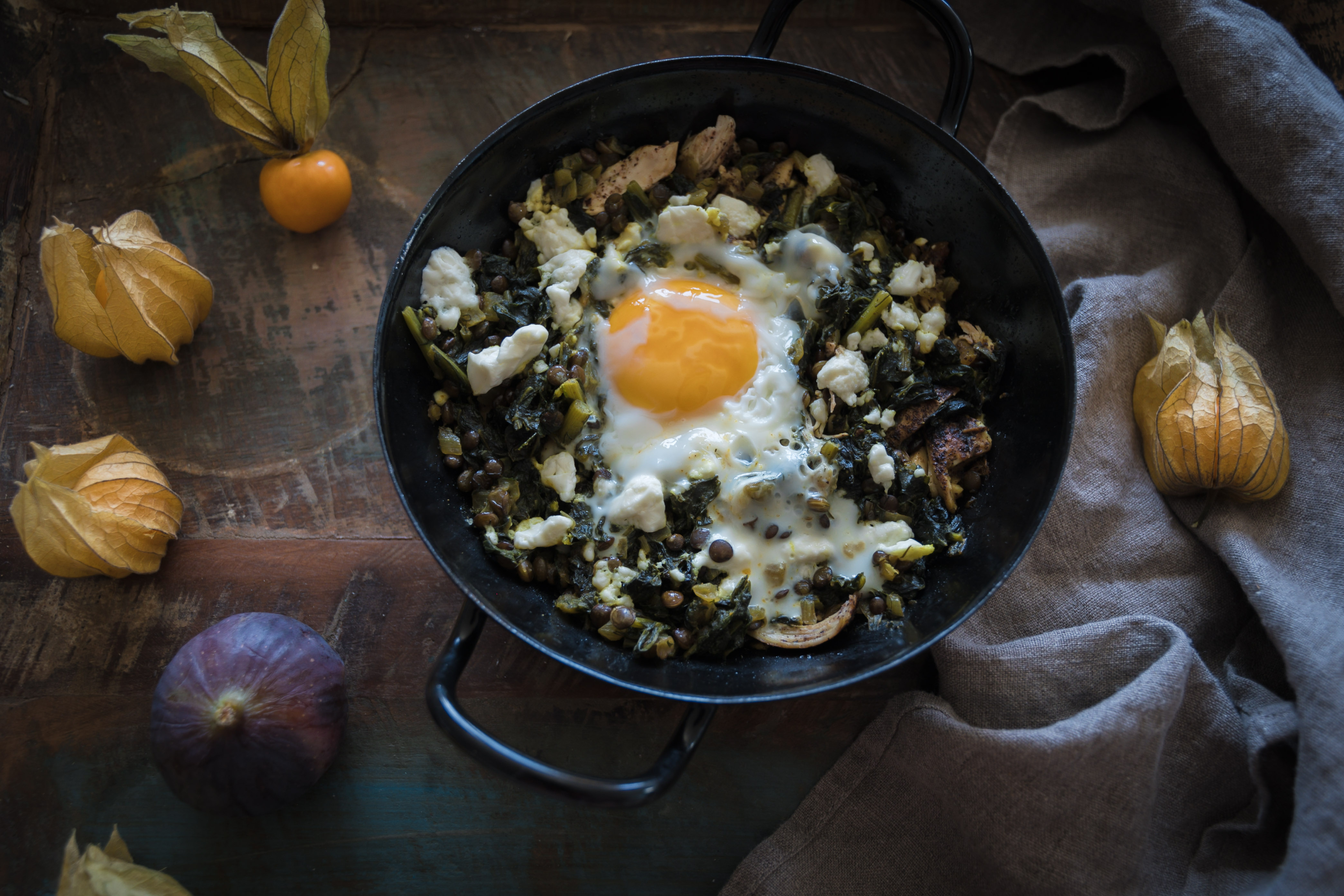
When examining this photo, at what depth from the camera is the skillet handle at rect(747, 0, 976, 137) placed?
8.09 ft

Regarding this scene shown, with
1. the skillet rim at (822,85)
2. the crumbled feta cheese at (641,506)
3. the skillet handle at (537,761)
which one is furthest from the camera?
the crumbled feta cheese at (641,506)

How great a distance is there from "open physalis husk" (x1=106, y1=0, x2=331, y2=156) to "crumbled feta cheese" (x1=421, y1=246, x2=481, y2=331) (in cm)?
69

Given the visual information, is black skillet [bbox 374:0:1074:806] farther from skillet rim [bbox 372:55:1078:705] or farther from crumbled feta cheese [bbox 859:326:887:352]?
crumbled feta cheese [bbox 859:326:887:352]

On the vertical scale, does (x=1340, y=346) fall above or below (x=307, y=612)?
above

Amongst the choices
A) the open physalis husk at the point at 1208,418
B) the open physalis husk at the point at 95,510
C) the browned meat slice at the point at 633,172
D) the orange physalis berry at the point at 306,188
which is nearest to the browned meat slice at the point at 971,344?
the open physalis husk at the point at 1208,418

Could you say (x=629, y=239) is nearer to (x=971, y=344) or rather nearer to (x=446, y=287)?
(x=446, y=287)

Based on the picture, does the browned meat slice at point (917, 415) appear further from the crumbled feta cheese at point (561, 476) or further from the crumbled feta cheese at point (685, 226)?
the crumbled feta cheese at point (561, 476)

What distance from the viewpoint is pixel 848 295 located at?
8.57ft

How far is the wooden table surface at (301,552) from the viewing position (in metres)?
2.63

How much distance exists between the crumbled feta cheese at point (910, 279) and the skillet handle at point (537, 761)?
138 centimetres

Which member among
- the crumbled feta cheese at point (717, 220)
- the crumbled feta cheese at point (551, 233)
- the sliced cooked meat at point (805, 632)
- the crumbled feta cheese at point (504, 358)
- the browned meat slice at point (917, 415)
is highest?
the crumbled feta cheese at point (717, 220)

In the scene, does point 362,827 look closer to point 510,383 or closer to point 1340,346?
point 510,383

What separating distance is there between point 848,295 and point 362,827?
86.7 inches

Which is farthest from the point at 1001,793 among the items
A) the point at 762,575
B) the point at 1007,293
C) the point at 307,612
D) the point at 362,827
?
the point at 307,612
